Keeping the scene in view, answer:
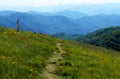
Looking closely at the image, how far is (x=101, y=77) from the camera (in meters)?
19.4

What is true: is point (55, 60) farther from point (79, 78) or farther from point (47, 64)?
point (79, 78)

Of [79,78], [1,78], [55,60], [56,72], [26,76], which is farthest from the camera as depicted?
[55,60]

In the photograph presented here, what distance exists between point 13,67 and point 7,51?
150 inches

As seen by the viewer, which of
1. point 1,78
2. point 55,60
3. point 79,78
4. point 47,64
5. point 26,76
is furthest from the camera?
point 55,60

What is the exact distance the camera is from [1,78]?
16141 mm

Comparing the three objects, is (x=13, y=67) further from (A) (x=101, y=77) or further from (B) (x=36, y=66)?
(A) (x=101, y=77)

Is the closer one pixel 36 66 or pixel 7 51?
pixel 36 66

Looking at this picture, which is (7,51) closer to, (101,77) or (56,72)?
(56,72)

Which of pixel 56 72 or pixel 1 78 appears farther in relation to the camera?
pixel 56 72

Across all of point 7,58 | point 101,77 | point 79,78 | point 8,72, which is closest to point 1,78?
point 8,72

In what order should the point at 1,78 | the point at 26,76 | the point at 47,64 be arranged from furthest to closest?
the point at 47,64, the point at 26,76, the point at 1,78

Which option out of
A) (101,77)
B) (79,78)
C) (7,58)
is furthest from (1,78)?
(101,77)

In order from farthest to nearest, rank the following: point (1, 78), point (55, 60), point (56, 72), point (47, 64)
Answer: point (55, 60), point (47, 64), point (56, 72), point (1, 78)

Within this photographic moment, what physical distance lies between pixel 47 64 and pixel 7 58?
322 centimetres
